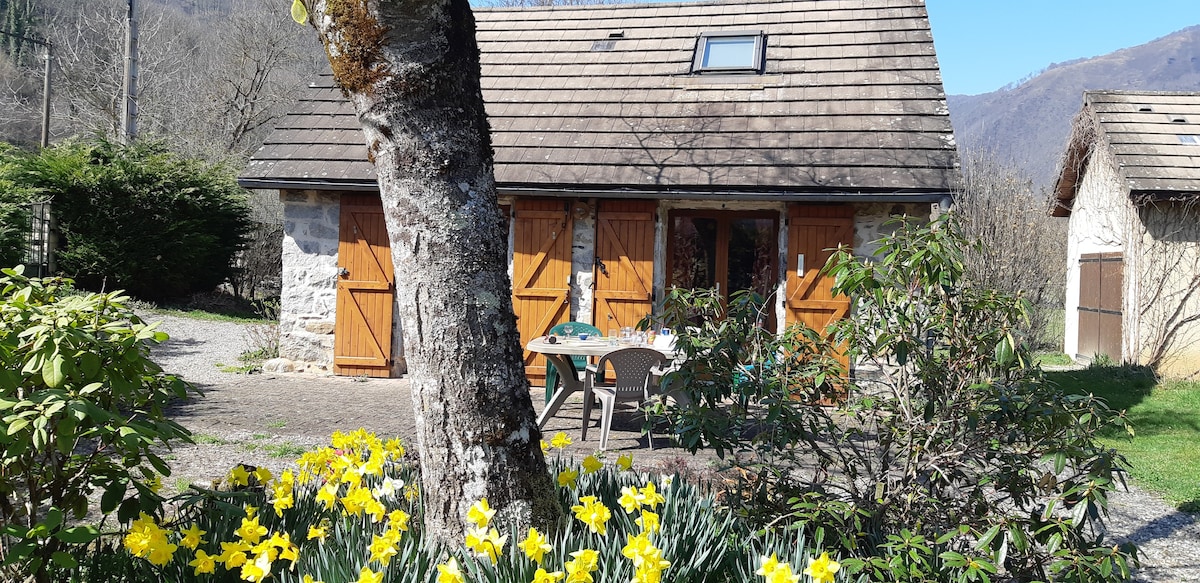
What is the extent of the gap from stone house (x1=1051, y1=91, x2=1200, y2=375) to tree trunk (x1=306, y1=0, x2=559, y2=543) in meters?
11.1

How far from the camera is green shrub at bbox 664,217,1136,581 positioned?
277 centimetres

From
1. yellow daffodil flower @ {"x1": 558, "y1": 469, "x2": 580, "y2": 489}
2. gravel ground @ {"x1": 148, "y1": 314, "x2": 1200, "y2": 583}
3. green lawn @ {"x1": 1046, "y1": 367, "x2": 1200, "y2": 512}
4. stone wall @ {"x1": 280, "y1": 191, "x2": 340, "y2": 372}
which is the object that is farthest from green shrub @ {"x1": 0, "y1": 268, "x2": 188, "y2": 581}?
stone wall @ {"x1": 280, "y1": 191, "x2": 340, "y2": 372}

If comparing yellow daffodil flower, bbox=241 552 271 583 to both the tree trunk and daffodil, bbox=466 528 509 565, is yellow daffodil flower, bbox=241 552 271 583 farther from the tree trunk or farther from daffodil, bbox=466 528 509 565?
the tree trunk

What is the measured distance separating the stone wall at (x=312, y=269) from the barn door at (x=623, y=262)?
317 cm

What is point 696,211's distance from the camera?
10469mm

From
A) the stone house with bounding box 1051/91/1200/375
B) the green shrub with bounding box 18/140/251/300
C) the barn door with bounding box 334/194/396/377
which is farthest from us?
the green shrub with bounding box 18/140/251/300

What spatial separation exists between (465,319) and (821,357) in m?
1.55

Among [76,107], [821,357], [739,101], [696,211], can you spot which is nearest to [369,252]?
[696,211]

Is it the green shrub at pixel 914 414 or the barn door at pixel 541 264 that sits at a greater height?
the barn door at pixel 541 264

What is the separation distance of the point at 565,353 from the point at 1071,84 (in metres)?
128

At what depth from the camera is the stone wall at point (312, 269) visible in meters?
9.80

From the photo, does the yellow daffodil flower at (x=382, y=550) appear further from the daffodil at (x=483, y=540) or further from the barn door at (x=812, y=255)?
the barn door at (x=812, y=255)

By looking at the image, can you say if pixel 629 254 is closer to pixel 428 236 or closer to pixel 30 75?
pixel 428 236

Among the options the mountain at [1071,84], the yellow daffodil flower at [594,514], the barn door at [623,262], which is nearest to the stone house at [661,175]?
the barn door at [623,262]
